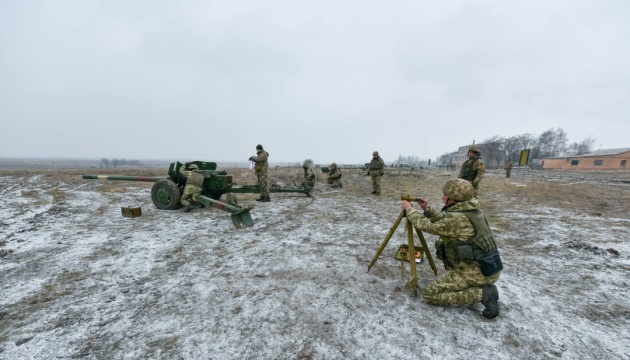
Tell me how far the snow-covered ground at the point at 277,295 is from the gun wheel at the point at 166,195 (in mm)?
1074

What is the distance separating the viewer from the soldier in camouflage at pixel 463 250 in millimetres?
3023

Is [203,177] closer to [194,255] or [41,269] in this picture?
[194,255]

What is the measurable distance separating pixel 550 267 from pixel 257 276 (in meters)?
4.79

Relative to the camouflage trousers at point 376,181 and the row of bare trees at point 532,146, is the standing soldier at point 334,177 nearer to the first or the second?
the camouflage trousers at point 376,181

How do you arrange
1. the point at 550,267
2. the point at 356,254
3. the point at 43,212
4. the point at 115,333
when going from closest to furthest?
the point at 115,333, the point at 550,267, the point at 356,254, the point at 43,212

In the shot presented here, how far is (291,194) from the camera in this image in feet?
39.2

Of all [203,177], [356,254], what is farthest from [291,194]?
[356,254]

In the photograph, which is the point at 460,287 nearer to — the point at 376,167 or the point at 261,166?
the point at 261,166

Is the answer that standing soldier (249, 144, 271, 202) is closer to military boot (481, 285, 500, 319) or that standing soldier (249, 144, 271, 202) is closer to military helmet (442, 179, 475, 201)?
military helmet (442, 179, 475, 201)

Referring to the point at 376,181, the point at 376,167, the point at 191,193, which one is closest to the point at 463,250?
the point at 191,193

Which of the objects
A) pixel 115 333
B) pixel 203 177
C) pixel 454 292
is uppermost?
pixel 203 177

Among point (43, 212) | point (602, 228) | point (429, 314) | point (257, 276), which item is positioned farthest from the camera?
point (43, 212)

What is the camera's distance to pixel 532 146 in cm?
6575

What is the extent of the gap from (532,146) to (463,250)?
82.1 m
